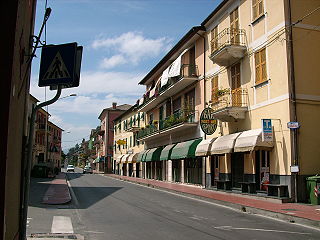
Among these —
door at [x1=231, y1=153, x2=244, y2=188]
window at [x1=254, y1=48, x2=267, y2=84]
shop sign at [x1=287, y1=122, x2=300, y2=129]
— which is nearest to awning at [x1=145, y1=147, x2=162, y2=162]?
door at [x1=231, y1=153, x2=244, y2=188]

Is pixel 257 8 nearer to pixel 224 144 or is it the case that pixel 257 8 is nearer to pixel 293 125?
pixel 293 125

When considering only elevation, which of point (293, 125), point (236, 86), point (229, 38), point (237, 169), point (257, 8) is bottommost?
point (237, 169)

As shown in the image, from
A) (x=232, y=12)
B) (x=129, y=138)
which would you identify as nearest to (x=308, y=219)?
(x=232, y=12)

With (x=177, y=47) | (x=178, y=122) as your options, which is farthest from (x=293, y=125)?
(x=177, y=47)

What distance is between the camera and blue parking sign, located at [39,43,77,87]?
4.87m

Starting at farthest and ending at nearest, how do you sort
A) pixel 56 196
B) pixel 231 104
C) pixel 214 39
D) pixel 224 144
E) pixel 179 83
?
pixel 179 83 < pixel 214 39 < pixel 231 104 < pixel 224 144 < pixel 56 196

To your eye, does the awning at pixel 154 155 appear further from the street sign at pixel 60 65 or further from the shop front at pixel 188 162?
the street sign at pixel 60 65

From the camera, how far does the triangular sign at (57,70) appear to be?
4.89 meters

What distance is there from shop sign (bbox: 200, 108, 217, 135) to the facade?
230 mm

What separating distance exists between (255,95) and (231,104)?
205 cm

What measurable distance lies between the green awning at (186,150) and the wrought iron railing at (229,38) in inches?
282

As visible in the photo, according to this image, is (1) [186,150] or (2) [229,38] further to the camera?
(1) [186,150]

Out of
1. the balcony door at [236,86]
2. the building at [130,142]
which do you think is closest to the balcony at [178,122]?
the balcony door at [236,86]

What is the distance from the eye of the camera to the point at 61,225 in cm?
1012
